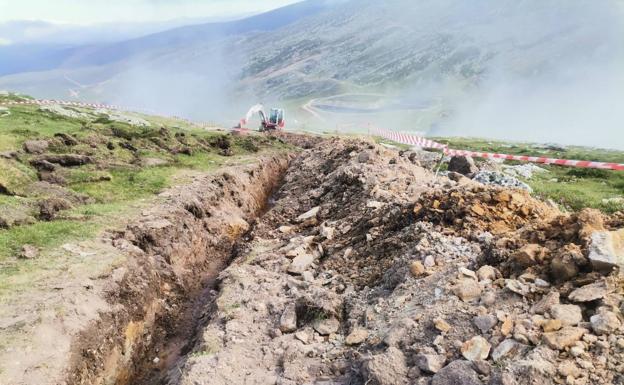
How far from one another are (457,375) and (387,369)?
4.00ft

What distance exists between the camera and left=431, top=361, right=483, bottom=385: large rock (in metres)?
7.00

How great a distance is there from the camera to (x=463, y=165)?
22.3m

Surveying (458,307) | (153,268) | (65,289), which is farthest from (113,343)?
(458,307)

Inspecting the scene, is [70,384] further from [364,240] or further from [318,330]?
[364,240]

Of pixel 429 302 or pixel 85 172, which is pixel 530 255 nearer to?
pixel 429 302

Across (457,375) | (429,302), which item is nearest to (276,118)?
(429,302)

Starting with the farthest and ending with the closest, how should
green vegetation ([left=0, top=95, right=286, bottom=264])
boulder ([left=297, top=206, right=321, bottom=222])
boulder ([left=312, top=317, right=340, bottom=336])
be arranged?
boulder ([left=297, top=206, right=321, bottom=222]), green vegetation ([left=0, top=95, right=286, bottom=264]), boulder ([left=312, top=317, right=340, bottom=336])

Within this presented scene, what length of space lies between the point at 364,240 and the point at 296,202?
7805 mm

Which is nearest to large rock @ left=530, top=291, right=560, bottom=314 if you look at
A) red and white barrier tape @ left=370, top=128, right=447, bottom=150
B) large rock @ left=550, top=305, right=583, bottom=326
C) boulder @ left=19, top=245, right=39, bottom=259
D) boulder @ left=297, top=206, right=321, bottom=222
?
large rock @ left=550, top=305, right=583, bottom=326

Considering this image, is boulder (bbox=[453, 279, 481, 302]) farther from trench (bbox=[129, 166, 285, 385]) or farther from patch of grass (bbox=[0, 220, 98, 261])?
patch of grass (bbox=[0, 220, 98, 261])

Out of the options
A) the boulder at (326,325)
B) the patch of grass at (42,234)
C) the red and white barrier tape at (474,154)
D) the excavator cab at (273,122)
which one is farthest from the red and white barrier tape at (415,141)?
the patch of grass at (42,234)

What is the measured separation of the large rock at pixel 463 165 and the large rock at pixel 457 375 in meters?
15.7

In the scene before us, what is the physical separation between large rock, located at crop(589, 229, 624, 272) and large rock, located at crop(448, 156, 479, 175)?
13.5 meters

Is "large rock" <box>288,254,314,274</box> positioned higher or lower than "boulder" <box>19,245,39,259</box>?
lower
